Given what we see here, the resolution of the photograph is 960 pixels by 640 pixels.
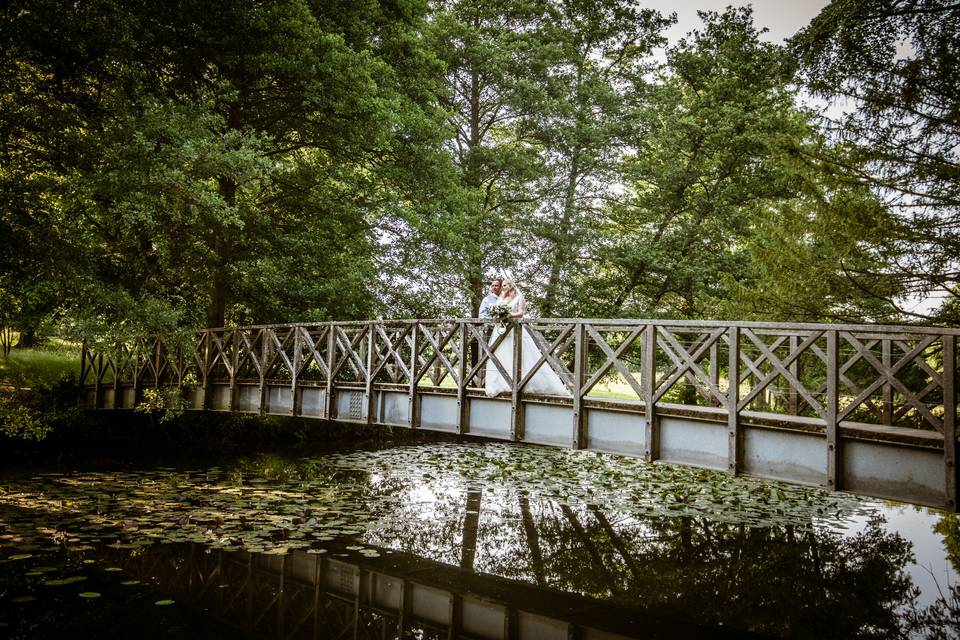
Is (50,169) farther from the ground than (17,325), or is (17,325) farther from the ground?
(50,169)

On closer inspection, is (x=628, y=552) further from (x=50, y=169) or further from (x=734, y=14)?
(x=734, y=14)

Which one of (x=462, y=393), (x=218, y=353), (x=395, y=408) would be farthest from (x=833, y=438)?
(x=218, y=353)

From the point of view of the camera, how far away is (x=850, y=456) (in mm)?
6699

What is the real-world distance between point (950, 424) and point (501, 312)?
19.1ft

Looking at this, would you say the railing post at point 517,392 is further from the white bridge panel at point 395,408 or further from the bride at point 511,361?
the white bridge panel at point 395,408

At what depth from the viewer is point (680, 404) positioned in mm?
8734

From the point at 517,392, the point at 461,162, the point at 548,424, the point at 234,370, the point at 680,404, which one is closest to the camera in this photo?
the point at 680,404

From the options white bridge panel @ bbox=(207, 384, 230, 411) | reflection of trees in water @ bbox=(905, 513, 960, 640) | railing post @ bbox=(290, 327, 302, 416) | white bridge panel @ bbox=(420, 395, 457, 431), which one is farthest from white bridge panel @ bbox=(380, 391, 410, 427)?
reflection of trees in water @ bbox=(905, 513, 960, 640)

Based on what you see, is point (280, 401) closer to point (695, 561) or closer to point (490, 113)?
point (695, 561)

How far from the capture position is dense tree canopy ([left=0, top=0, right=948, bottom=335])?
8.96 m

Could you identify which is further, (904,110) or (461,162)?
(461,162)

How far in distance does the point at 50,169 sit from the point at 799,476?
13459mm

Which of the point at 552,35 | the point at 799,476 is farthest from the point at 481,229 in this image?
the point at 799,476

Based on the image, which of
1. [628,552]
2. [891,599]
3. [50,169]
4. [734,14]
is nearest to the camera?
[891,599]
